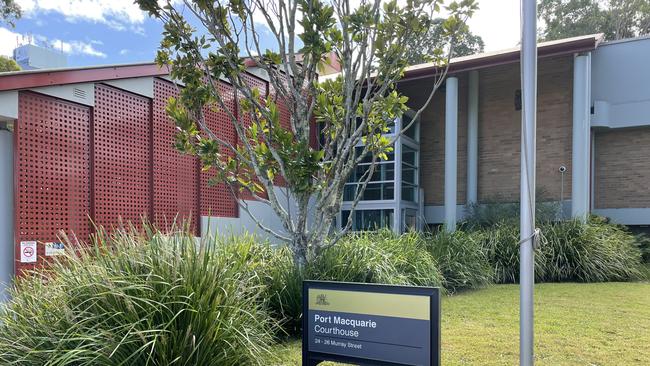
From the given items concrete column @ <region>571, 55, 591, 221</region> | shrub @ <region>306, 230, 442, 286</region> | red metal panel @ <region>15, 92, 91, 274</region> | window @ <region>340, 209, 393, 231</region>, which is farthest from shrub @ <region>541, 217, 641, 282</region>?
red metal panel @ <region>15, 92, 91, 274</region>

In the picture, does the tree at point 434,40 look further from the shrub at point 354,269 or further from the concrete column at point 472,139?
the concrete column at point 472,139

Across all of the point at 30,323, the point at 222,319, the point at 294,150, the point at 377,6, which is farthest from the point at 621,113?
the point at 30,323

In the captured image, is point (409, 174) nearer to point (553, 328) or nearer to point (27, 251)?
point (553, 328)

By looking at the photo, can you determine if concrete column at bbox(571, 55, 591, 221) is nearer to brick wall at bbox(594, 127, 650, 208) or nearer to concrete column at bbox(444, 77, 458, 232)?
brick wall at bbox(594, 127, 650, 208)

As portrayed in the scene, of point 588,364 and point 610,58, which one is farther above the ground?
point 610,58

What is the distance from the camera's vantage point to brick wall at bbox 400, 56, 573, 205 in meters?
16.0

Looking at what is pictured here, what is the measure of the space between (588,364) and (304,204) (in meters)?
3.53

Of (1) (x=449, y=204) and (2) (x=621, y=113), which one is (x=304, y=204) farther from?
(2) (x=621, y=113)

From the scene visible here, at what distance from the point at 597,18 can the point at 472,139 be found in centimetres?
1913

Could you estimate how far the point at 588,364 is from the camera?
4645 mm

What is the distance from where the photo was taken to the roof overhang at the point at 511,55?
46.5 feet

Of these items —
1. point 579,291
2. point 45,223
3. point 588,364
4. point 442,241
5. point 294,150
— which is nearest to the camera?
point 588,364

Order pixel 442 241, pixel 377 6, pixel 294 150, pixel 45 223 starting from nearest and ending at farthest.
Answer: pixel 294 150, pixel 377 6, pixel 45 223, pixel 442 241

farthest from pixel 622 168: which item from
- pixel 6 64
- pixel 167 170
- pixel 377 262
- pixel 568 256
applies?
pixel 6 64
